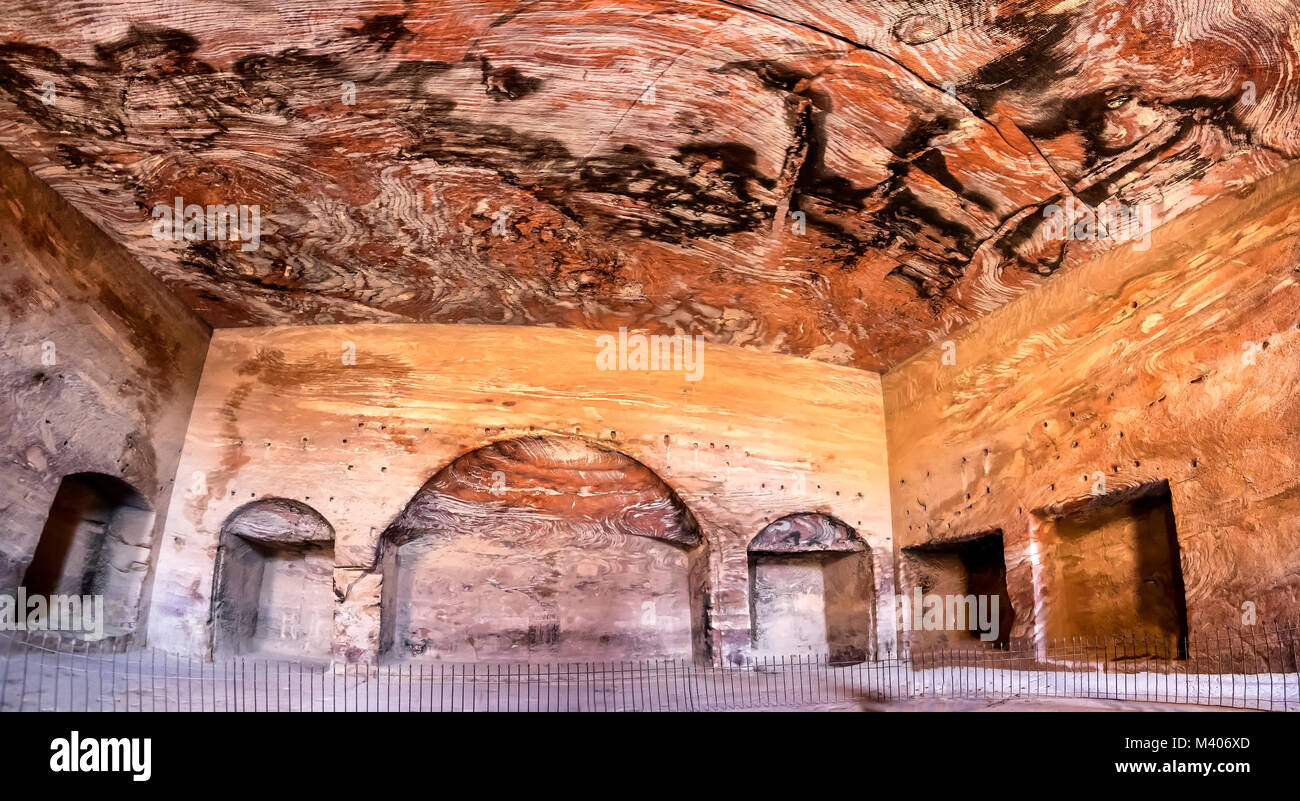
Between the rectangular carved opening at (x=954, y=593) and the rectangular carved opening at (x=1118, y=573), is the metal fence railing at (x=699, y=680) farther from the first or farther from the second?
the rectangular carved opening at (x=954, y=593)

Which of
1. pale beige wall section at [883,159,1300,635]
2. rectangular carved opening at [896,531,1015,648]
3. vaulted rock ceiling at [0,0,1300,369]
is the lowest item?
rectangular carved opening at [896,531,1015,648]

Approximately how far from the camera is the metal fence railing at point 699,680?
15.4 feet

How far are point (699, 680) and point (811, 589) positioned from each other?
2.43m

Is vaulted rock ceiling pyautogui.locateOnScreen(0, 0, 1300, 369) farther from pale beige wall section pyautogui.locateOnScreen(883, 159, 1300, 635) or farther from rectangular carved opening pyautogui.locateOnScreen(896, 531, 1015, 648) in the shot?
rectangular carved opening pyautogui.locateOnScreen(896, 531, 1015, 648)

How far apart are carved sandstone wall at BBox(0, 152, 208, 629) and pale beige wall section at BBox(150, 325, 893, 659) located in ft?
1.53

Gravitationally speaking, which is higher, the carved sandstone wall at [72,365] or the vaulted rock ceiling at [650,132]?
the vaulted rock ceiling at [650,132]

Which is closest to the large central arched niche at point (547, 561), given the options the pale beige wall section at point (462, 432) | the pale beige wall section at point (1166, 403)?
the pale beige wall section at point (462, 432)

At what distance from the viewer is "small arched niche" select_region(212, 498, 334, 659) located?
323 inches

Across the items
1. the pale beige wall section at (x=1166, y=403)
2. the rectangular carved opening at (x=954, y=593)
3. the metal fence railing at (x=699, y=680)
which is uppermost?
the pale beige wall section at (x=1166, y=403)

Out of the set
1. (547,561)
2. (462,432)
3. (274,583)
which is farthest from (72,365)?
(547,561)

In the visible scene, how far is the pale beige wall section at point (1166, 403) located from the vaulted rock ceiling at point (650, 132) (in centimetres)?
30

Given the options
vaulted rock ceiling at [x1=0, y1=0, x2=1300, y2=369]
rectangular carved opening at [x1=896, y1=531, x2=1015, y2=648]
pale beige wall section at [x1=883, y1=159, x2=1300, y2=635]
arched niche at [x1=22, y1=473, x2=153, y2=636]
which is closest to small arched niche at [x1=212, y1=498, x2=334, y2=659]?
arched niche at [x1=22, y1=473, x2=153, y2=636]
